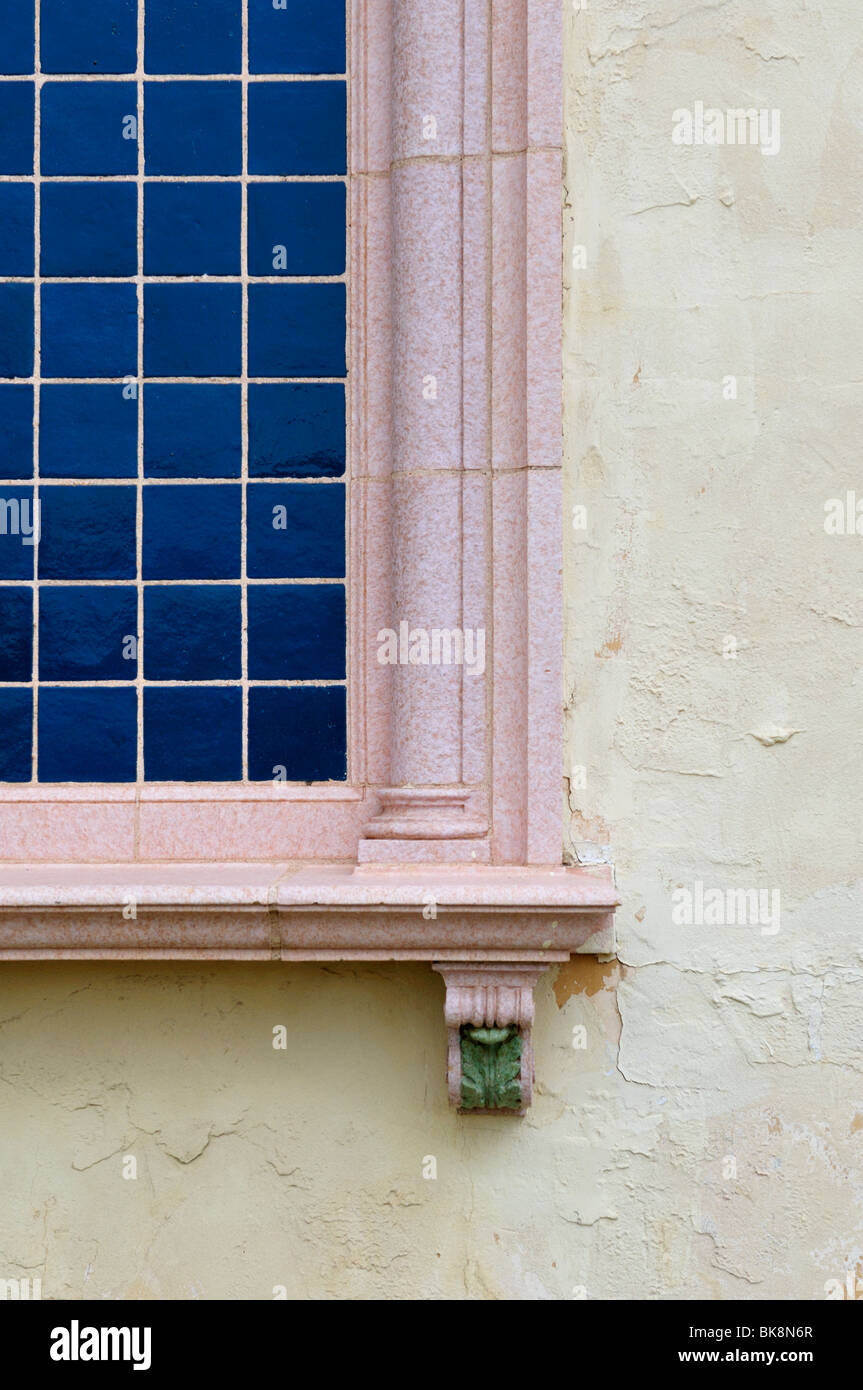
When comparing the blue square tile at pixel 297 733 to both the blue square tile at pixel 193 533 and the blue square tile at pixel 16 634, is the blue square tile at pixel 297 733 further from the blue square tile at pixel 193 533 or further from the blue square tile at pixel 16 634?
the blue square tile at pixel 16 634

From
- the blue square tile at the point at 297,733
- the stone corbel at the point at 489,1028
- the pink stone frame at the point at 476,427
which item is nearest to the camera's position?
Answer: the stone corbel at the point at 489,1028

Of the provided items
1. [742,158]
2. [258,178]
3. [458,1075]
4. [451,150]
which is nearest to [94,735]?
[458,1075]

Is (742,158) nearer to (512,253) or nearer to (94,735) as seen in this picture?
(512,253)

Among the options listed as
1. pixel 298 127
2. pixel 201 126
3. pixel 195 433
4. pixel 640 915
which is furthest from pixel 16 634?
pixel 640 915

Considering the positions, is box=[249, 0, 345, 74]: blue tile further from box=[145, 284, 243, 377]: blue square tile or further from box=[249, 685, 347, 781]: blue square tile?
box=[249, 685, 347, 781]: blue square tile

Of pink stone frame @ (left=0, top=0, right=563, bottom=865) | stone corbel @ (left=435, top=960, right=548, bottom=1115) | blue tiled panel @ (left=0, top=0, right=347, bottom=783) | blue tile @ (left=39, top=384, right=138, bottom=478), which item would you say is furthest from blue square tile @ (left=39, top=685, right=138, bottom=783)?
stone corbel @ (left=435, top=960, right=548, bottom=1115)

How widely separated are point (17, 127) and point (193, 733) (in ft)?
5.54

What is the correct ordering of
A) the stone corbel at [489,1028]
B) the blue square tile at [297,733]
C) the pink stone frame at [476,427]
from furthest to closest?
the blue square tile at [297,733]
the pink stone frame at [476,427]
the stone corbel at [489,1028]

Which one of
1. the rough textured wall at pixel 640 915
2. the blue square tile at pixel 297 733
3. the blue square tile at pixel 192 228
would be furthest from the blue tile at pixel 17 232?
the rough textured wall at pixel 640 915

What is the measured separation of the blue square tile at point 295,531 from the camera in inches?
141

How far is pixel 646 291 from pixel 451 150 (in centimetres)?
61

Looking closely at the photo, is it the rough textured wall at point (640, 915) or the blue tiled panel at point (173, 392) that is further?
the blue tiled panel at point (173, 392)

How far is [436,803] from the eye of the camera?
3.40 m

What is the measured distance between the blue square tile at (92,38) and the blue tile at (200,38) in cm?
8
